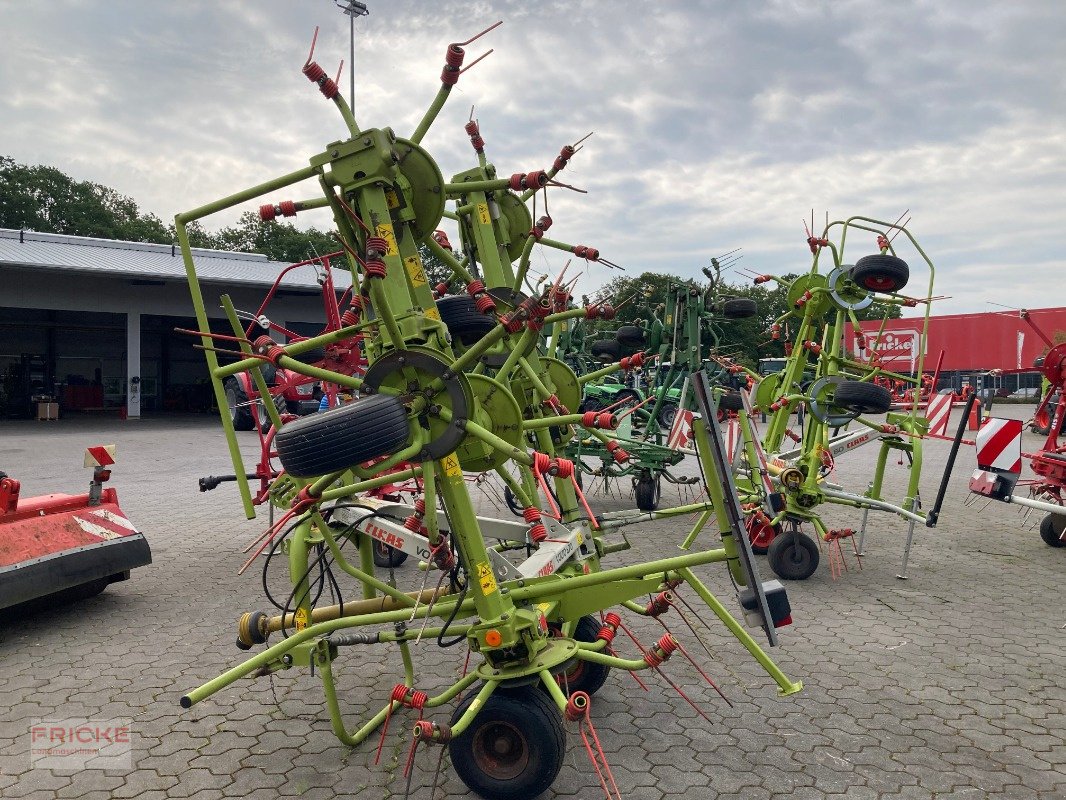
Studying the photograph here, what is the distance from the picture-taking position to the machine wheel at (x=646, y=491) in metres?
9.86

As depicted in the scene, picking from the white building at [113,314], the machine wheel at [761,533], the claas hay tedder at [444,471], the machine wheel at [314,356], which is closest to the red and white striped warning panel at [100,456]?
the machine wheel at [314,356]

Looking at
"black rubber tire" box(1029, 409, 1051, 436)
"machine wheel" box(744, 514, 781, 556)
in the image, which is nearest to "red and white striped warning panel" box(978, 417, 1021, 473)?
"machine wheel" box(744, 514, 781, 556)

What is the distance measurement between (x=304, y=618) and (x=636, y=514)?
2.09 meters

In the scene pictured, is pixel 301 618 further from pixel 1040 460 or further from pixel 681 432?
pixel 1040 460

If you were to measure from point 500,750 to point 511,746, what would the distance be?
5cm

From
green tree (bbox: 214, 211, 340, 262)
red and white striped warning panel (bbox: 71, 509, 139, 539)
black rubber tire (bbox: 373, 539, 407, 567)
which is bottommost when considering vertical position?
black rubber tire (bbox: 373, 539, 407, 567)

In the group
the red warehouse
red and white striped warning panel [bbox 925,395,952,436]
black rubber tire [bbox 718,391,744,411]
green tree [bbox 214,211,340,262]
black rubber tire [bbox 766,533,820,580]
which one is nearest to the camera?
black rubber tire [bbox 766,533,820,580]

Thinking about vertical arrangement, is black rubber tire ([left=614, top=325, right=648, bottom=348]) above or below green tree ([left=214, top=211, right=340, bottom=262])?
below

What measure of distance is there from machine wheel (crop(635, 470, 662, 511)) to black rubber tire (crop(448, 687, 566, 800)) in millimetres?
6660

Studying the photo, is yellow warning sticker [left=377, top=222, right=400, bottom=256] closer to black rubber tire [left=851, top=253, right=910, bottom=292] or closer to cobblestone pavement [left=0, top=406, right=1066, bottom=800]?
cobblestone pavement [left=0, top=406, right=1066, bottom=800]

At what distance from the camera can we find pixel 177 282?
86.7ft

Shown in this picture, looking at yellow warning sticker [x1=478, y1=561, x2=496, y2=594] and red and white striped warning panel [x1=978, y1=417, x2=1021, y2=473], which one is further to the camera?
red and white striped warning panel [x1=978, y1=417, x2=1021, y2=473]

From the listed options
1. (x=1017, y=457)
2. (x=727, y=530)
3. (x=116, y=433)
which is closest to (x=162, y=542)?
(x=727, y=530)

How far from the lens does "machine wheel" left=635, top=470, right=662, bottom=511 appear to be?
9.86 meters
